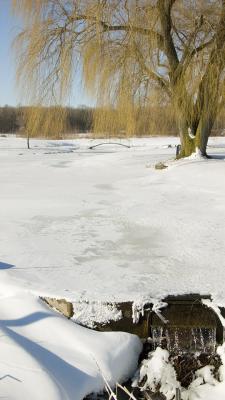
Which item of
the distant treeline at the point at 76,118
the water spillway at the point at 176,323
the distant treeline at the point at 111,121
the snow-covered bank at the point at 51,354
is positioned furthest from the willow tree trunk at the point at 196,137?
the snow-covered bank at the point at 51,354

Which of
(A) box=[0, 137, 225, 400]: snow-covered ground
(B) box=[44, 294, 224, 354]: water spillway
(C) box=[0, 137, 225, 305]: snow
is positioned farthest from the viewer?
(C) box=[0, 137, 225, 305]: snow

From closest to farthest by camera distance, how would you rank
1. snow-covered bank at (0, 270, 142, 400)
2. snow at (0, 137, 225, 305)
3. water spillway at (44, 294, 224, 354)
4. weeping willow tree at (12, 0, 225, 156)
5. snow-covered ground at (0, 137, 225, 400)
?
snow-covered bank at (0, 270, 142, 400) → snow-covered ground at (0, 137, 225, 400) → water spillway at (44, 294, 224, 354) → snow at (0, 137, 225, 305) → weeping willow tree at (12, 0, 225, 156)

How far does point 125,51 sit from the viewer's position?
8352 mm

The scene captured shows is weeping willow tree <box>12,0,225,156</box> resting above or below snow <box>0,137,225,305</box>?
above

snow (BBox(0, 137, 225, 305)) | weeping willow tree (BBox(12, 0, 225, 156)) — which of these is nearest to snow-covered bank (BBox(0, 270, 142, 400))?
snow (BBox(0, 137, 225, 305))

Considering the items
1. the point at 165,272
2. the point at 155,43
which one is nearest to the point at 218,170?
the point at 155,43

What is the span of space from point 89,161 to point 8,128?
101ft

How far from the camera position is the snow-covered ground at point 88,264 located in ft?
8.53

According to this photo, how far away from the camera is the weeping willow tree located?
820 cm

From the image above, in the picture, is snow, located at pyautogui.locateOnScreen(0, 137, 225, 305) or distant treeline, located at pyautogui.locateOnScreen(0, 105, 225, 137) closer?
snow, located at pyautogui.locateOnScreen(0, 137, 225, 305)

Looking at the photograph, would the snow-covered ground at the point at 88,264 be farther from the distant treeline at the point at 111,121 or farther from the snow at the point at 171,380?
the distant treeline at the point at 111,121

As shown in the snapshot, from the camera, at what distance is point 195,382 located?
2.72 meters

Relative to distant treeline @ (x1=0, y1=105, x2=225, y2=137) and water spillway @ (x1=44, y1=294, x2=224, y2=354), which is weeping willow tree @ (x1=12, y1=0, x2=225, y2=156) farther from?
water spillway @ (x1=44, y1=294, x2=224, y2=354)

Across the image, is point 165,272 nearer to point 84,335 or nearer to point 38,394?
point 84,335
